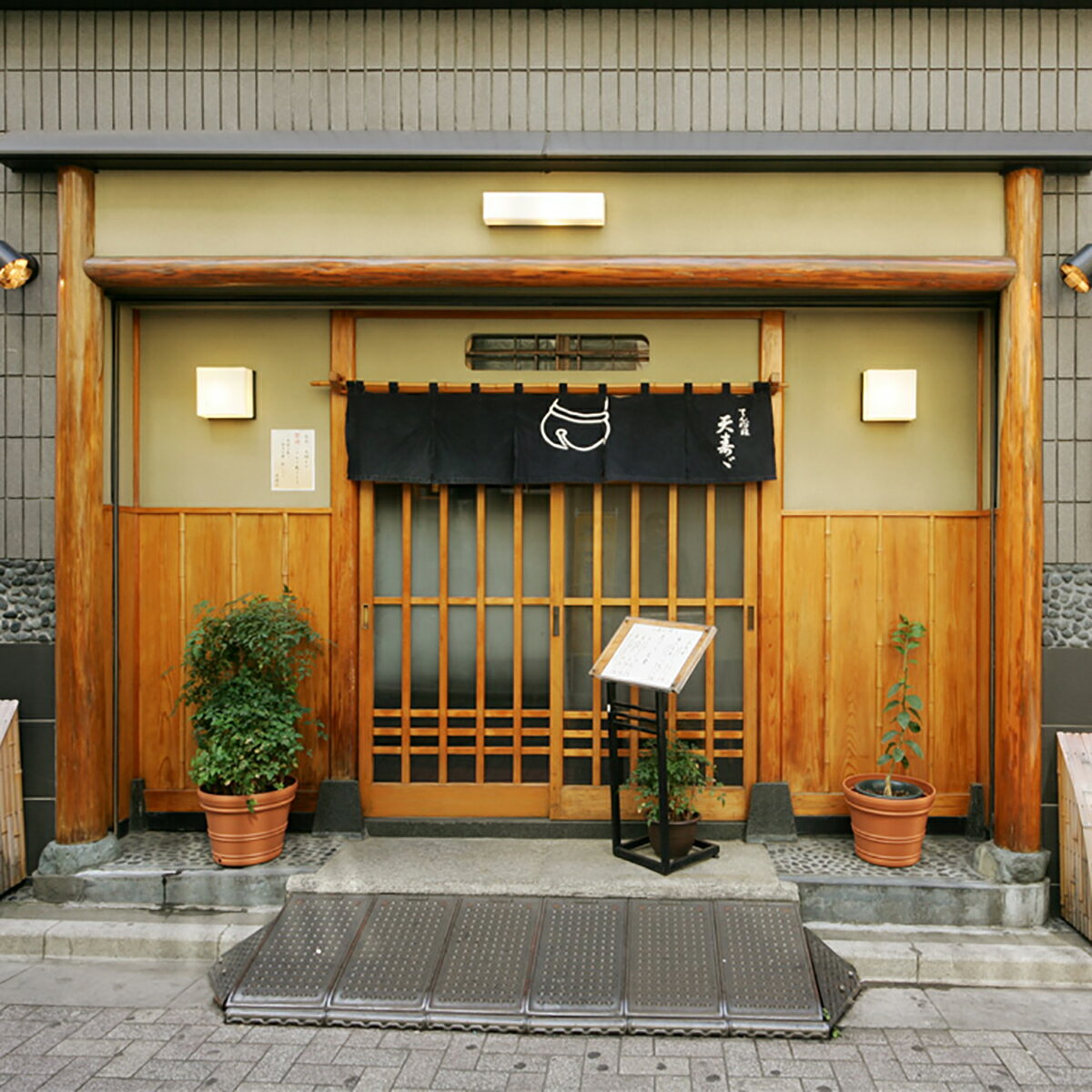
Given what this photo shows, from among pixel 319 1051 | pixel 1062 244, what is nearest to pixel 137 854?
pixel 319 1051

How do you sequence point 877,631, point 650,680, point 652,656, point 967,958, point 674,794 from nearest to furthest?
point 967,958 < point 650,680 < point 652,656 < point 674,794 < point 877,631

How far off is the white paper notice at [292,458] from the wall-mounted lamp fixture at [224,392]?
0.27 meters

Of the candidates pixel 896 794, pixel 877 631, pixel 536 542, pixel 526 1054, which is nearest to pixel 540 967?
pixel 526 1054

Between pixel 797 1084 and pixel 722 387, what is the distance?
3.85 m

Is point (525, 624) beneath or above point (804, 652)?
above

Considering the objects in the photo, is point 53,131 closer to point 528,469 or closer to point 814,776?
point 528,469

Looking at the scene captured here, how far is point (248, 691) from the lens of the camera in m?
5.07

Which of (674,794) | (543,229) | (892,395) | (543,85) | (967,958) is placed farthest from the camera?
(892,395)

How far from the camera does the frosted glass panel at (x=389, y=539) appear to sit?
18.6ft

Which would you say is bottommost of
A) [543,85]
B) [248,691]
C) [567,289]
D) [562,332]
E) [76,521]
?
[248,691]

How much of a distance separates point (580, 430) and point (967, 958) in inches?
148

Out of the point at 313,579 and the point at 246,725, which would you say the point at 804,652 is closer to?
the point at 313,579

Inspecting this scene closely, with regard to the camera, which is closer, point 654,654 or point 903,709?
point 654,654

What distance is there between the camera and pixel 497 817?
559 centimetres
